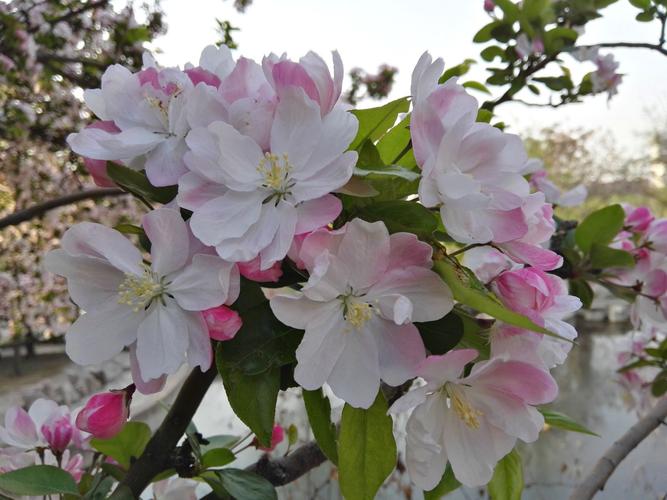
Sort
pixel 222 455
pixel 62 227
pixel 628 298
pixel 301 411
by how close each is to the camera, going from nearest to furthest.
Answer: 1. pixel 222 455
2. pixel 628 298
3. pixel 301 411
4. pixel 62 227

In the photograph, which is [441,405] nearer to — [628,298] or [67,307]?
[628,298]

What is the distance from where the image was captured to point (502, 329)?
11.7 inches

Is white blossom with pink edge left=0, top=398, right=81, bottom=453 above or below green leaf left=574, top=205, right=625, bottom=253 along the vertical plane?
above

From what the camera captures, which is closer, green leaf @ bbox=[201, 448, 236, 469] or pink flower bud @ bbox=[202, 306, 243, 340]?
pink flower bud @ bbox=[202, 306, 243, 340]

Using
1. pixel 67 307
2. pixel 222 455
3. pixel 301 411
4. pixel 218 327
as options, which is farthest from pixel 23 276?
pixel 218 327

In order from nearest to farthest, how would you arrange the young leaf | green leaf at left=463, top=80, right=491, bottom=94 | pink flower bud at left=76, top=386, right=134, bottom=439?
the young leaf, pink flower bud at left=76, top=386, right=134, bottom=439, green leaf at left=463, top=80, right=491, bottom=94

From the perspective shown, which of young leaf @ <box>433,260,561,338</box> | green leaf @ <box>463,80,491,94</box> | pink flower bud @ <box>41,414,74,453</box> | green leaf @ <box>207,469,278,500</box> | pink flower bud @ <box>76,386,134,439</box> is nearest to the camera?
young leaf @ <box>433,260,561,338</box>

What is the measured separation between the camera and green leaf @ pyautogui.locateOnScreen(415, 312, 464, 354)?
11.8 inches

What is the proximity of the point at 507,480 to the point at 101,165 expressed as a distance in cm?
35

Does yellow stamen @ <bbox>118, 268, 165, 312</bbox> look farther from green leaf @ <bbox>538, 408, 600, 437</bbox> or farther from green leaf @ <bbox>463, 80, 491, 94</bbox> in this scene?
green leaf @ <bbox>463, 80, 491, 94</bbox>

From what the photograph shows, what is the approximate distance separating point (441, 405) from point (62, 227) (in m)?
3.26

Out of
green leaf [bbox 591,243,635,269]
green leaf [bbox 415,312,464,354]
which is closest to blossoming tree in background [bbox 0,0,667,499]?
green leaf [bbox 415,312,464,354]

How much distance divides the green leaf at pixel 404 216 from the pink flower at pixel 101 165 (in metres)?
0.15

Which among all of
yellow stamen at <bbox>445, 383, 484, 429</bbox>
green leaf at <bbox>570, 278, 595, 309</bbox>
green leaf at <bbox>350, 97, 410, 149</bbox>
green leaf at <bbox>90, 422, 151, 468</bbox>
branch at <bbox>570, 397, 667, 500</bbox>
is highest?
green leaf at <bbox>350, 97, 410, 149</bbox>
